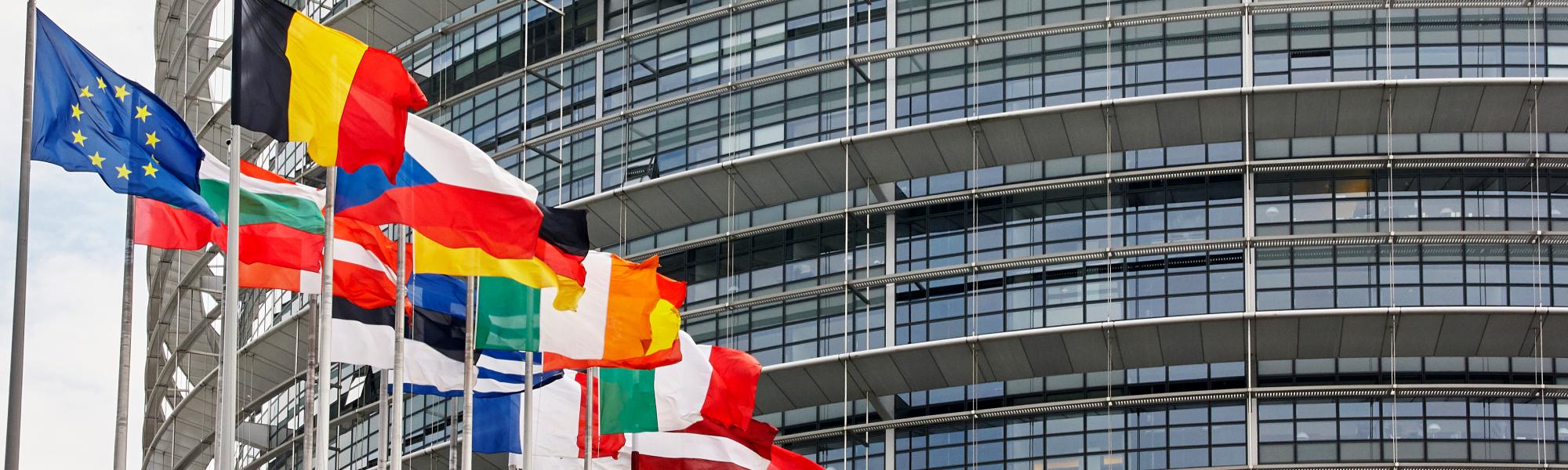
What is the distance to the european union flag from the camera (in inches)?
1029

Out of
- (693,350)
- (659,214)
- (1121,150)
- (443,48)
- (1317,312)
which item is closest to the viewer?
(693,350)

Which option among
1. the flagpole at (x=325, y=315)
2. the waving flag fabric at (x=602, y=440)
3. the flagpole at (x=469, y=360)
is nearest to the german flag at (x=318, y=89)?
the flagpole at (x=325, y=315)

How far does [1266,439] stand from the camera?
5212cm

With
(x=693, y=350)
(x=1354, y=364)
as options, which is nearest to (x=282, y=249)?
(x=693, y=350)

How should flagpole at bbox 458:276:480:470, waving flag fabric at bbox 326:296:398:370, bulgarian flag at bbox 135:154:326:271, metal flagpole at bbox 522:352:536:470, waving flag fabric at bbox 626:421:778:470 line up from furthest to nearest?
waving flag fabric at bbox 626:421:778:470, metal flagpole at bbox 522:352:536:470, waving flag fabric at bbox 326:296:398:370, flagpole at bbox 458:276:480:470, bulgarian flag at bbox 135:154:326:271

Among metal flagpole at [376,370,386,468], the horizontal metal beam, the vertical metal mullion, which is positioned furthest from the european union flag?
the vertical metal mullion

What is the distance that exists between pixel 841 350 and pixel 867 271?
212cm

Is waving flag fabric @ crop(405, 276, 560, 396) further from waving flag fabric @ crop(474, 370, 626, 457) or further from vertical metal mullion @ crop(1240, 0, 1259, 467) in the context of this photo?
vertical metal mullion @ crop(1240, 0, 1259, 467)

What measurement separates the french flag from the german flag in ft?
5.79

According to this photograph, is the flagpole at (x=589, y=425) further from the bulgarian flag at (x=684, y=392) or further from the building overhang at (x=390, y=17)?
the building overhang at (x=390, y=17)

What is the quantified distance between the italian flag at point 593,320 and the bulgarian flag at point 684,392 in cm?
229

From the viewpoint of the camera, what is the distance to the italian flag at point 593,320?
115 ft

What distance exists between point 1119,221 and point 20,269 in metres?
34.2

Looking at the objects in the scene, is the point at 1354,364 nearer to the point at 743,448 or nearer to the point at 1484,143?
the point at 1484,143
